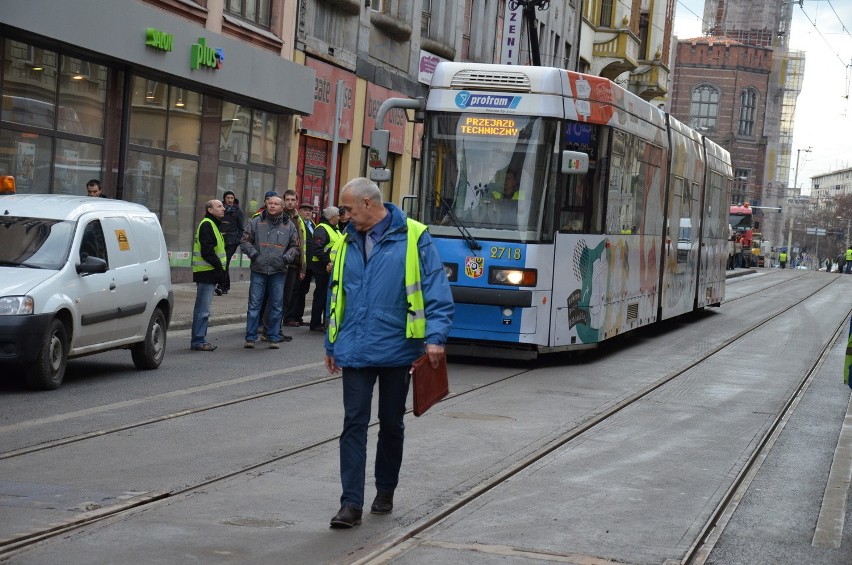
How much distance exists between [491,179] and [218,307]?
7230 millimetres

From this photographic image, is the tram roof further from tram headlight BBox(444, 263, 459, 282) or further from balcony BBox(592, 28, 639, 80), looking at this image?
balcony BBox(592, 28, 639, 80)

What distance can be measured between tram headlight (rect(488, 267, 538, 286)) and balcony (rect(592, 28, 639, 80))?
40.8 metres

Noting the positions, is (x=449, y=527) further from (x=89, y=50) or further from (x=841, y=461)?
(x=89, y=50)

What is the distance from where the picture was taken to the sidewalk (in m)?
19.1

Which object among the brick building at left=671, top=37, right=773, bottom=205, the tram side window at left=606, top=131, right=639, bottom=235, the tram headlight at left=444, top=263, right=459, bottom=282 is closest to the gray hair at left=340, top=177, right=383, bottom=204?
the tram headlight at left=444, top=263, right=459, bottom=282

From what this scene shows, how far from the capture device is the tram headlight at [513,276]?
15.5 meters

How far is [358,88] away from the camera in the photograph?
108 ft

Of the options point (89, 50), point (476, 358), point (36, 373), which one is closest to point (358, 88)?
point (89, 50)

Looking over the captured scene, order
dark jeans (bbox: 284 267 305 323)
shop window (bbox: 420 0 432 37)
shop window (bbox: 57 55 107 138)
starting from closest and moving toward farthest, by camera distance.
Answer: dark jeans (bbox: 284 267 305 323), shop window (bbox: 57 55 107 138), shop window (bbox: 420 0 432 37)

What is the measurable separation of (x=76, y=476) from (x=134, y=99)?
53.7ft

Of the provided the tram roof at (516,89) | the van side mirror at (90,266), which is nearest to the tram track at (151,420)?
the van side mirror at (90,266)

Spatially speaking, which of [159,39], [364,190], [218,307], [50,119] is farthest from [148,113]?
[364,190]

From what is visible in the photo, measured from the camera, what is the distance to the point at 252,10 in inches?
1093

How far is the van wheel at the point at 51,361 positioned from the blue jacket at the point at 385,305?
528cm
